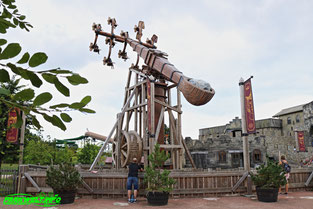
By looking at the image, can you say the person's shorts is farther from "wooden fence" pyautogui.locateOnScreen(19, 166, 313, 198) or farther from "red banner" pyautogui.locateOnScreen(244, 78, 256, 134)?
"red banner" pyautogui.locateOnScreen(244, 78, 256, 134)

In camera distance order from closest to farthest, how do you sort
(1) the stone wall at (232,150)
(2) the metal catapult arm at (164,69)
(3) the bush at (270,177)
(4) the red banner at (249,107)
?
(3) the bush at (270,177)
(2) the metal catapult arm at (164,69)
(4) the red banner at (249,107)
(1) the stone wall at (232,150)

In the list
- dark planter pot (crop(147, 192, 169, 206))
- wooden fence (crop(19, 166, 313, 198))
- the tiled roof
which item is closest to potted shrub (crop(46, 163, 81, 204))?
wooden fence (crop(19, 166, 313, 198))

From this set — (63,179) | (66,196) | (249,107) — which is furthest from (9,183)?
(249,107)

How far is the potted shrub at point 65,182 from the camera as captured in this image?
7.93 metres

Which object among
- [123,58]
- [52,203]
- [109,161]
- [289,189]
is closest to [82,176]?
[52,203]

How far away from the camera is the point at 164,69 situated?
11.0m

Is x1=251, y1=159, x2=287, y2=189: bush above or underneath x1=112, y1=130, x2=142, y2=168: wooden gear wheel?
A: underneath

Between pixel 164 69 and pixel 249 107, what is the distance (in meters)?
3.74

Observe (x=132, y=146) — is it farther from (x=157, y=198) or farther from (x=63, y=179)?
(x=157, y=198)

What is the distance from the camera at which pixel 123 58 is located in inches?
555

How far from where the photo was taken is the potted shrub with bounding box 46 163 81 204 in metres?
7.93

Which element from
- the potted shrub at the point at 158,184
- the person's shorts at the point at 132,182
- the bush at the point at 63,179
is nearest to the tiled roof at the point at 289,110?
the potted shrub at the point at 158,184

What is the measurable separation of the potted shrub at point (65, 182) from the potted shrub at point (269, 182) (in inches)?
231

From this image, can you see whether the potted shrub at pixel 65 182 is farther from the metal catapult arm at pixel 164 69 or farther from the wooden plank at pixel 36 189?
the metal catapult arm at pixel 164 69
